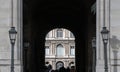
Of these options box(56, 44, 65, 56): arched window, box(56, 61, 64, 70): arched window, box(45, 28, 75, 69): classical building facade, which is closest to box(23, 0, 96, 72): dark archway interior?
box(56, 61, 64, 70): arched window

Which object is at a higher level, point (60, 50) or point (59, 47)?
point (59, 47)

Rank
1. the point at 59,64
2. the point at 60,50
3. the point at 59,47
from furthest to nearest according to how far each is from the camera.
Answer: the point at 59,47, the point at 60,50, the point at 59,64

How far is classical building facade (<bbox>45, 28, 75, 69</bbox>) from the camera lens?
486ft

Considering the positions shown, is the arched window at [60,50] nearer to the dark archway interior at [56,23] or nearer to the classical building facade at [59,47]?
the classical building facade at [59,47]

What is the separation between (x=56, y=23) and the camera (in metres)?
75.2

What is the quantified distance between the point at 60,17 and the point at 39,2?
44.4ft

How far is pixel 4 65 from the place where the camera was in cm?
3925

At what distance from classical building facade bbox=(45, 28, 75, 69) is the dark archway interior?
69.6 metres

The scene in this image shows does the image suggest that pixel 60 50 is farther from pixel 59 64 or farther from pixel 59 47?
pixel 59 64

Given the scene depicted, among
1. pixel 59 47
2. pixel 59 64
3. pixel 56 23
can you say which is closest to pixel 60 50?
pixel 59 47

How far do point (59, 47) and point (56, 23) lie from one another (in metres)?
75.1

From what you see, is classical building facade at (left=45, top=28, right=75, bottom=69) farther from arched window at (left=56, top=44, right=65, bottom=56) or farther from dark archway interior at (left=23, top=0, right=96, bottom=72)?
dark archway interior at (left=23, top=0, right=96, bottom=72)

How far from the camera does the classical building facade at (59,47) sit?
14812 cm

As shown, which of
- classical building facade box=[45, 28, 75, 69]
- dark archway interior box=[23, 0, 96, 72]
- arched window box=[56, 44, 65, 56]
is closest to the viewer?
dark archway interior box=[23, 0, 96, 72]
